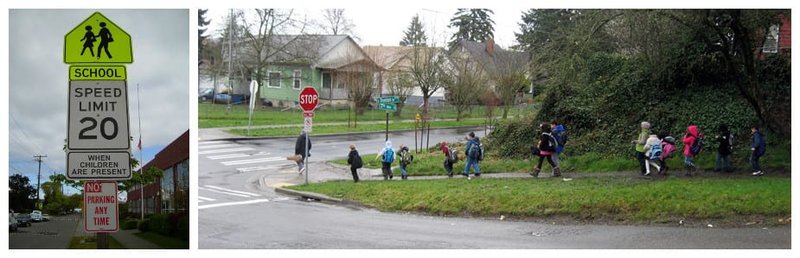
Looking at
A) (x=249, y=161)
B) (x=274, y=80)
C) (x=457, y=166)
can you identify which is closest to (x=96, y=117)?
(x=457, y=166)

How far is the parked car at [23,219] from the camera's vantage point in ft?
25.3

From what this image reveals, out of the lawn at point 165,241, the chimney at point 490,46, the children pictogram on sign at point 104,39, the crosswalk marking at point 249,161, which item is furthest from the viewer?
the chimney at point 490,46

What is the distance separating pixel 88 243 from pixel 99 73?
5.63 feet

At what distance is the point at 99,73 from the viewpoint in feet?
22.0

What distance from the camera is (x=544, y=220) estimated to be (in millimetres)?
12352

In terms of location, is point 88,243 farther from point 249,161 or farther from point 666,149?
point 249,161

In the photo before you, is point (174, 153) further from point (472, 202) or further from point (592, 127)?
point (592, 127)

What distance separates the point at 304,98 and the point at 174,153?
32.6 ft

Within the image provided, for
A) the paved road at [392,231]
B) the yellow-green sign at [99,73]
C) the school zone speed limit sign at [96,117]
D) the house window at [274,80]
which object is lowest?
the paved road at [392,231]

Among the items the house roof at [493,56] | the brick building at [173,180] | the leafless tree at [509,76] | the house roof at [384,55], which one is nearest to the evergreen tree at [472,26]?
the house roof at [493,56]

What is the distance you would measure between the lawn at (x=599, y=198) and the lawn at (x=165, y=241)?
6.19m

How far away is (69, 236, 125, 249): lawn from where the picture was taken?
7.22 m

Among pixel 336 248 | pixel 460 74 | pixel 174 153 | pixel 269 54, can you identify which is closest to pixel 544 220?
pixel 336 248

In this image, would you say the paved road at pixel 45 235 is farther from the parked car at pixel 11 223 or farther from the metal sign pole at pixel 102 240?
the metal sign pole at pixel 102 240
